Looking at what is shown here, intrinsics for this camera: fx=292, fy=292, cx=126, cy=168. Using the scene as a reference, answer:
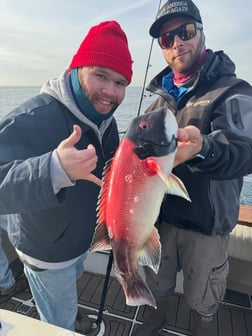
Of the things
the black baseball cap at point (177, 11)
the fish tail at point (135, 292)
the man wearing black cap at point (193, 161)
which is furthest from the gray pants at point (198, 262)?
the black baseball cap at point (177, 11)

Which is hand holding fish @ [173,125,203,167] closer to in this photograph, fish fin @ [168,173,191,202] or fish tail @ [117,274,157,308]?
fish fin @ [168,173,191,202]

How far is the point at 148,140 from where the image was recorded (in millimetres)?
Result: 1428

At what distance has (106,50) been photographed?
195 centimetres

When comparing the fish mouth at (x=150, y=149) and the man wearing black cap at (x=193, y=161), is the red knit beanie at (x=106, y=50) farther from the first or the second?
the fish mouth at (x=150, y=149)

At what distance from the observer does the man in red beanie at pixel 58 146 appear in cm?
172

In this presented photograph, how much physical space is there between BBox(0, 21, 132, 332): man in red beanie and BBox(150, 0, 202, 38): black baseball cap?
0.55m

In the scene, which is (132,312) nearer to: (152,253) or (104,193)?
(152,253)

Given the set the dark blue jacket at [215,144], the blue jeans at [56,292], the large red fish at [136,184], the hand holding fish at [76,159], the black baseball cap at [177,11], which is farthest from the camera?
the black baseball cap at [177,11]

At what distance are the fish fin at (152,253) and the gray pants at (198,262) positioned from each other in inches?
42.6

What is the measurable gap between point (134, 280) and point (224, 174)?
899 mm

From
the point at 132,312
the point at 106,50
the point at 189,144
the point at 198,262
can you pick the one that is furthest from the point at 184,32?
the point at 132,312

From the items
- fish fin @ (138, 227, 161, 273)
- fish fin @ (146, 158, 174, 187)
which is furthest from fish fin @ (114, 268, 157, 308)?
fish fin @ (146, 158, 174, 187)

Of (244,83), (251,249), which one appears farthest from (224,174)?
(251,249)

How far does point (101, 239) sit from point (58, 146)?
545mm
